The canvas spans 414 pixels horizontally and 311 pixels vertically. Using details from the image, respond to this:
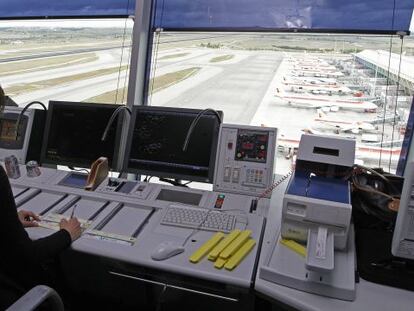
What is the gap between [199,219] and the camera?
1.49m

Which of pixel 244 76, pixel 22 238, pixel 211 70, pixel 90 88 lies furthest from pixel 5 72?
pixel 22 238

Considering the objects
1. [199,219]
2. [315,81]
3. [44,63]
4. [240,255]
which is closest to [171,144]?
[199,219]

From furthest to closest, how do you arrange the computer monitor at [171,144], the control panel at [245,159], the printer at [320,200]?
the computer monitor at [171,144] < the control panel at [245,159] < the printer at [320,200]

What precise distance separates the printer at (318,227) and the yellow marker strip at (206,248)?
209mm

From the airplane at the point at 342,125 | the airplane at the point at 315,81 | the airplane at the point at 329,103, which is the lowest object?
the airplane at the point at 342,125

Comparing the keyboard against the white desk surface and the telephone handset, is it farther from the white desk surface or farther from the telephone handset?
the telephone handset

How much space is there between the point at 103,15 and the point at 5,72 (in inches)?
55.5

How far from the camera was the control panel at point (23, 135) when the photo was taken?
2.10 metres

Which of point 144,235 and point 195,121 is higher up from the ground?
point 195,121

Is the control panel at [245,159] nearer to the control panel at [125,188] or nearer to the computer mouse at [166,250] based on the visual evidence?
the control panel at [125,188]

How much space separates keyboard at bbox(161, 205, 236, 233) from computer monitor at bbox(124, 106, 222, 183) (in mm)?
297

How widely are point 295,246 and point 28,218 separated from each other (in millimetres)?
1086

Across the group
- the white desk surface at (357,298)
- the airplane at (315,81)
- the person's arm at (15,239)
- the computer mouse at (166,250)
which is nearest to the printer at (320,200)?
the white desk surface at (357,298)

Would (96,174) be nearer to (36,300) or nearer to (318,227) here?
(36,300)
